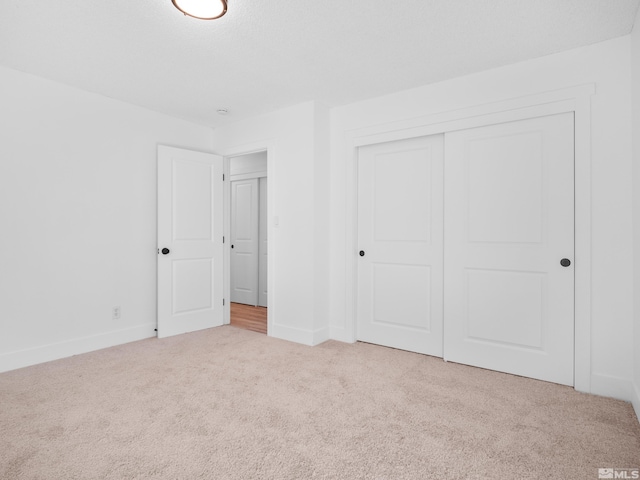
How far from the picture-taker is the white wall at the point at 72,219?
9.95 ft

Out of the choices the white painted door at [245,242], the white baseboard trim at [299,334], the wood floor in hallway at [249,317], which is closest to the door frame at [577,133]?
the white baseboard trim at [299,334]

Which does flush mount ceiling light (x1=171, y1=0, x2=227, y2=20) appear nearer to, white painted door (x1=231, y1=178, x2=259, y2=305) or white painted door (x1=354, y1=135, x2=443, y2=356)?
white painted door (x1=354, y1=135, x2=443, y2=356)

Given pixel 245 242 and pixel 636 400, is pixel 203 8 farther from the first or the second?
pixel 245 242

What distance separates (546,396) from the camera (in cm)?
250

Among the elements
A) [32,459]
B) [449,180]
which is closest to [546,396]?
[449,180]

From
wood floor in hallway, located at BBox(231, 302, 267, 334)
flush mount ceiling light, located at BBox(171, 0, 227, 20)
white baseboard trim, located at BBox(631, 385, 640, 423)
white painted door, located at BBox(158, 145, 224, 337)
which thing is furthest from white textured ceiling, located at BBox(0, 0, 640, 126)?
wood floor in hallway, located at BBox(231, 302, 267, 334)

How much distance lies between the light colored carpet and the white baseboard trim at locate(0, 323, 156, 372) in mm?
130

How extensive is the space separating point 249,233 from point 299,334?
8.33ft

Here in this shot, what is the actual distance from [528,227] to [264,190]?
3898 mm

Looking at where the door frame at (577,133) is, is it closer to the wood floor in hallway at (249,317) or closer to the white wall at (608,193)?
the white wall at (608,193)

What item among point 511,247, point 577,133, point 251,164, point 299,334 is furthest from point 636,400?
point 251,164

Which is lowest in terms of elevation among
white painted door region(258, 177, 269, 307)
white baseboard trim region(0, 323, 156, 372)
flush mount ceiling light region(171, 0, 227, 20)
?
white baseboard trim region(0, 323, 156, 372)

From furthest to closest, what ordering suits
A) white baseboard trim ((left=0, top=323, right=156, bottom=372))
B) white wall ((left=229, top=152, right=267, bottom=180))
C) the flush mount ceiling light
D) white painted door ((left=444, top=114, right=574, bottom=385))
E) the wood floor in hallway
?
white wall ((left=229, top=152, right=267, bottom=180)) → the wood floor in hallway → white baseboard trim ((left=0, top=323, right=156, bottom=372)) → white painted door ((left=444, top=114, right=574, bottom=385)) → the flush mount ceiling light

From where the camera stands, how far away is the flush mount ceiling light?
6.64ft
